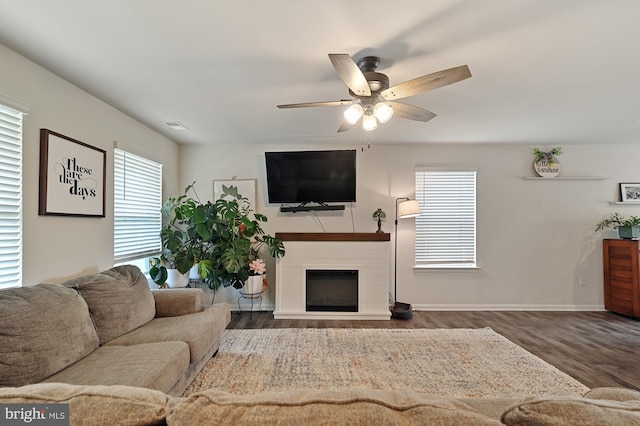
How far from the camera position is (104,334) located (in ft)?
6.74

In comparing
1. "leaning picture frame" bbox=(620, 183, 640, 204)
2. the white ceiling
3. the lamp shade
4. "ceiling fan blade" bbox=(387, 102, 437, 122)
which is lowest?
the lamp shade

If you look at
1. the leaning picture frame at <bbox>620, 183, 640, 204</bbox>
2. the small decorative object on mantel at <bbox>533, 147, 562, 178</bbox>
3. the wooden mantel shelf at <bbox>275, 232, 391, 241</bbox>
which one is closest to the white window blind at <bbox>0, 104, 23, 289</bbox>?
the wooden mantel shelf at <bbox>275, 232, 391, 241</bbox>

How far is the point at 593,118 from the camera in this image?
3246mm

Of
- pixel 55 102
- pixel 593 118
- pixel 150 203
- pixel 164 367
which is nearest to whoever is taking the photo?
pixel 164 367

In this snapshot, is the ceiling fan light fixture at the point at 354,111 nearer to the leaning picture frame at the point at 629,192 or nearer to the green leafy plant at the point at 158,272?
the green leafy plant at the point at 158,272

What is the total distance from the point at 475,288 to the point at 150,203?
4.56 metres

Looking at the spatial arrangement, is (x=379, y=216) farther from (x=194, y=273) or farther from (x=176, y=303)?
(x=176, y=303)

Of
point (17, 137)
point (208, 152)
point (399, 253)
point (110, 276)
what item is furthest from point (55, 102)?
point (399, 253)

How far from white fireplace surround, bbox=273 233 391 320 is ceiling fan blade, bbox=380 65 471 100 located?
2282 mm

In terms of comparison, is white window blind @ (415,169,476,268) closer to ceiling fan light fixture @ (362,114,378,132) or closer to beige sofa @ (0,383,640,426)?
ceiling fan light fixture @ (362,114,378,132)

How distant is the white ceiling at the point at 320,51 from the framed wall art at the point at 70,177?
473mm

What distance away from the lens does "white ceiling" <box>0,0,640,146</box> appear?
1.59 metres

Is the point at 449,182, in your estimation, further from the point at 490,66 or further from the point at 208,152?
the point at 208,152

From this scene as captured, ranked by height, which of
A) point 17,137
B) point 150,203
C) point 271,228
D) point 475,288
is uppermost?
point 17,137
